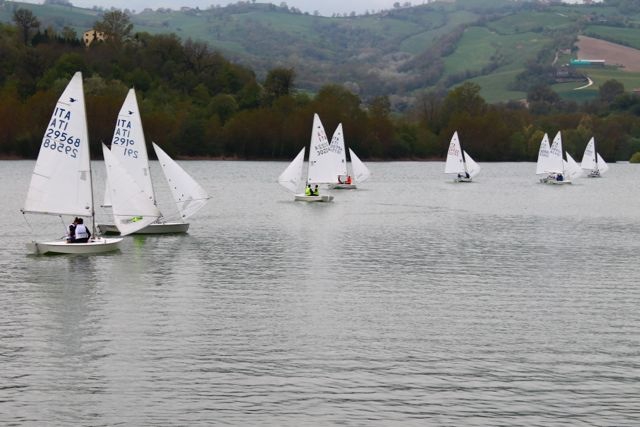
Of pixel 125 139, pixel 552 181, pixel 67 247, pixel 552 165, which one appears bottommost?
pixel 552 181

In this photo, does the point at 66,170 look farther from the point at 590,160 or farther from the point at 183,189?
the point at 590,160

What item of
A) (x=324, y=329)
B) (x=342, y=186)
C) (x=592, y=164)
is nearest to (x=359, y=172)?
(x=342, y=186)

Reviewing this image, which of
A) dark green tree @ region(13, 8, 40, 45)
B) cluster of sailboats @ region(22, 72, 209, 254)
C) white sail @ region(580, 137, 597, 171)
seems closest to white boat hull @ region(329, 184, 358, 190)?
cluster of sailboats @ region(22, 72, 209, 254)

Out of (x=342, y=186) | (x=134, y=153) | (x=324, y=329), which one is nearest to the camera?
(x=324, y=329)

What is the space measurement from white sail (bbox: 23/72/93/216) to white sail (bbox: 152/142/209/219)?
878cm

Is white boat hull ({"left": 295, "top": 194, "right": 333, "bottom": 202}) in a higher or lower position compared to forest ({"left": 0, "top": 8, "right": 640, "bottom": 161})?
lower

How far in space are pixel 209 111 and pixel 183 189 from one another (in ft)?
383

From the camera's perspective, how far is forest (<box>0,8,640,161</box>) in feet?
494

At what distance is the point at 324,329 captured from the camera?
29594 millimetres

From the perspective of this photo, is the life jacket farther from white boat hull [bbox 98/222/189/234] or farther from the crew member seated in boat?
white boat hull [bbox 98/222/189/234]

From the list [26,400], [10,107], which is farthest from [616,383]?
[10,107]

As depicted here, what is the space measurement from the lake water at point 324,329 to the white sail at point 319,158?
26.9m

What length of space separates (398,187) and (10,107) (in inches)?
2466

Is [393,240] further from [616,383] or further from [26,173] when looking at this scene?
[26,173]
